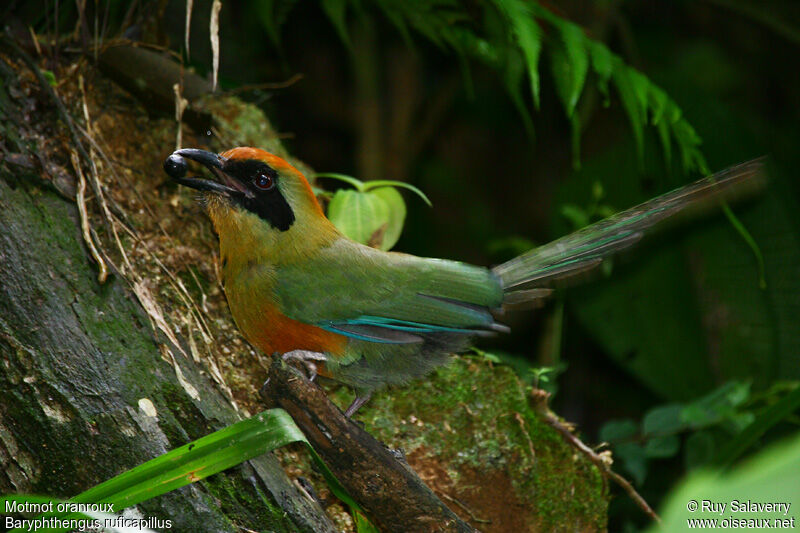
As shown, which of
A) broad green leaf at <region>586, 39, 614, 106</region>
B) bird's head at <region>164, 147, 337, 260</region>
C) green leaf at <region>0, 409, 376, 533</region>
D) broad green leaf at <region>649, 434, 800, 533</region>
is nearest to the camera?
broad green leaf at <region>649, 434, 800, 533</region>

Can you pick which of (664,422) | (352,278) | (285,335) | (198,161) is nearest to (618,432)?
(664,422)

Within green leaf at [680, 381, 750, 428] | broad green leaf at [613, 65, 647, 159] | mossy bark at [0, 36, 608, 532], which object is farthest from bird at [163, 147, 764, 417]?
green leaf at [680, 381, 750, 428]

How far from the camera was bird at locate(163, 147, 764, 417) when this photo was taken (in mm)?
2748

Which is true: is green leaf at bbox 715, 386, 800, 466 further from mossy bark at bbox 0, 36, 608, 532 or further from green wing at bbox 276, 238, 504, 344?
green wing at bbox 276, 238, 504, 344

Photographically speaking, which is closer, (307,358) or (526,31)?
(307,358)

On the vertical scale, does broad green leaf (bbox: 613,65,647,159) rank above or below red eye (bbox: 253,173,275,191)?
above

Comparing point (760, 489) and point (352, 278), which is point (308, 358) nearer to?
point (352, 278)

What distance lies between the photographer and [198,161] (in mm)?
2766

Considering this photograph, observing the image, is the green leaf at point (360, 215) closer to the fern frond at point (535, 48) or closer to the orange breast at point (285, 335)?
the orange breast at point (285, 335)

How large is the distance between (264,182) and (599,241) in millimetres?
1220

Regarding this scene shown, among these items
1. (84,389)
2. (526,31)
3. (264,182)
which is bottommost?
(84,389)

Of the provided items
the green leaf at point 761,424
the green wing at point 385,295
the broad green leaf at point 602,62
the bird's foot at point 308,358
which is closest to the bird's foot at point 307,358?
the bird's foot at point 308,358

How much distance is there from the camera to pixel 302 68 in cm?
674

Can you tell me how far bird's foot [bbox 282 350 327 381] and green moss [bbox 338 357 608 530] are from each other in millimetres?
486
